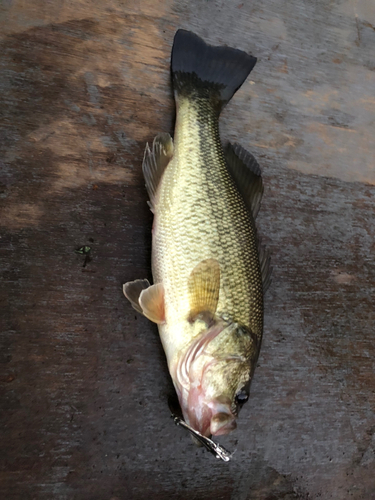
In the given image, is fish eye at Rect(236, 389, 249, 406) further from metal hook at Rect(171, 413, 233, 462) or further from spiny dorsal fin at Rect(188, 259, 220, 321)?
spiny dorsal fin at Rect(188, 259, 220, 321)

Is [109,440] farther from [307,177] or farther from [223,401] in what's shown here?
A: [307,177]

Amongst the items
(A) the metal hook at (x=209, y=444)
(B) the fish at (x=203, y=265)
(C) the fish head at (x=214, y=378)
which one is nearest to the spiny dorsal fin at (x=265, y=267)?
(B) the fish at (x=203, y=265)

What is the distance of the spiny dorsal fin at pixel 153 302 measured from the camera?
1630 mm

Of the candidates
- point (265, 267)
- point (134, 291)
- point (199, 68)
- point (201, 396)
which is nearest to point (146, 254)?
point (134, 291)

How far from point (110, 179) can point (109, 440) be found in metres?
1.26

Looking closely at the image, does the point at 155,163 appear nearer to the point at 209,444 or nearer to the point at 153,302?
the point at 153,302

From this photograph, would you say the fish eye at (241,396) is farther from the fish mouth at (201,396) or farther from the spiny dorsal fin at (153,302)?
the spiny dorsal fin at (153,302)

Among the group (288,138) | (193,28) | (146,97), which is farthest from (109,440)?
(193,28)

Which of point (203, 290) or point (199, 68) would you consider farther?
point (199, 68)

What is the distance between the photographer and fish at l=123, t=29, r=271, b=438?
5.26 feet

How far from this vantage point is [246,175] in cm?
195

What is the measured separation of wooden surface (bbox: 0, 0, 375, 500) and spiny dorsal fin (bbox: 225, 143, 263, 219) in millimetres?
283

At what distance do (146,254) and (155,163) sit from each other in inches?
18.1

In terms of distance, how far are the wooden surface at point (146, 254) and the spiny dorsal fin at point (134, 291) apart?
0.48ft
